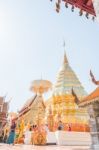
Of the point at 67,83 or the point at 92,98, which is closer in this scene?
the point at 92,98

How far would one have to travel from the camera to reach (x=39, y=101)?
24047 mm

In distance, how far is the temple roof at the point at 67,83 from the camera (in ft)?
77.6

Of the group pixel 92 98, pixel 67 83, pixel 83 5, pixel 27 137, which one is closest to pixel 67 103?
pixel 67 83

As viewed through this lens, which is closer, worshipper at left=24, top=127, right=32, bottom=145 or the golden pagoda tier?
worshipper at left=24, top=127, right=32, bottom=145

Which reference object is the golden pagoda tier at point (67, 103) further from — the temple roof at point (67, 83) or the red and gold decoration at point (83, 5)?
the red and gold decoration at point (83, 5)

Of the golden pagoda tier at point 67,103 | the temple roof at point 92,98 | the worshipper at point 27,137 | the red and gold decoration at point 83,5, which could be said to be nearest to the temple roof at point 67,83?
the golden pagoda tier at point 67,103

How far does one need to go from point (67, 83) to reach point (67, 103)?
3.62 metres

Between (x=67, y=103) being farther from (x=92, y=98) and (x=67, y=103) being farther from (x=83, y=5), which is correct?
(x=83, y=5)

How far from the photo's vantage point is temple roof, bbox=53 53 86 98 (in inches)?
931

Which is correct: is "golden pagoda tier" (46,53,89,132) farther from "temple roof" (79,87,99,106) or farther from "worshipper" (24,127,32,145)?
"temple roof" (79,87,99,106)

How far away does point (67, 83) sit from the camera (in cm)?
2447

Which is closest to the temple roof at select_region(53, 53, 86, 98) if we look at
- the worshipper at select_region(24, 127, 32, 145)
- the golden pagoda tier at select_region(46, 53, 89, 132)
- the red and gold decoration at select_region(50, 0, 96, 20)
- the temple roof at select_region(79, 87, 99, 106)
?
the golden pagoda tier at select_region(46, 53, 89, 132)

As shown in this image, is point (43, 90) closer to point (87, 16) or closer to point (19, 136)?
point (19, 136)

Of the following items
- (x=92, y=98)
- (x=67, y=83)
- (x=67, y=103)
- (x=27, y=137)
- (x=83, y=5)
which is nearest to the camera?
(x=83, y=5)
